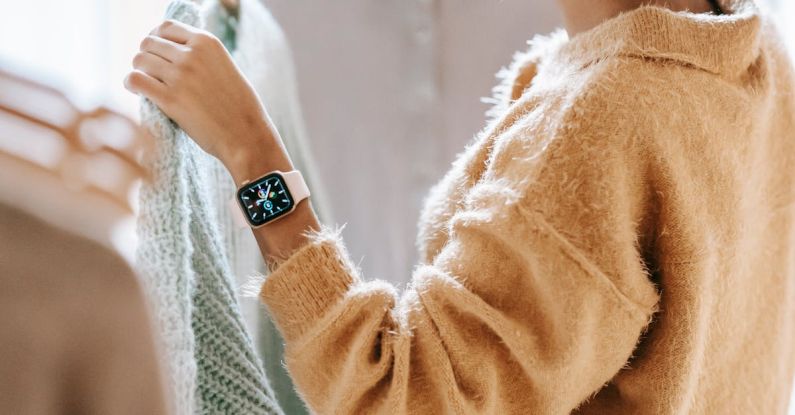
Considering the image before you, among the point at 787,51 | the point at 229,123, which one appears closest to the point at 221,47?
the point at 229,123

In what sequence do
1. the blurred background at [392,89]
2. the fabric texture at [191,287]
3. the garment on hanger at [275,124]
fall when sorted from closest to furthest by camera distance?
the fabric texture at [191,287] < the garment on hanger at [275,124] < the blurred background at [392,89]

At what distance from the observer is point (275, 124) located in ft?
2.65

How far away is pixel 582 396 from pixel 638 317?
8cm

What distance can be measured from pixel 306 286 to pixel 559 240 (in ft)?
0.63

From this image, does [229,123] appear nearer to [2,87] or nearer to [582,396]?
[2,87]

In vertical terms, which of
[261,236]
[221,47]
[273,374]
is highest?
[221,47]

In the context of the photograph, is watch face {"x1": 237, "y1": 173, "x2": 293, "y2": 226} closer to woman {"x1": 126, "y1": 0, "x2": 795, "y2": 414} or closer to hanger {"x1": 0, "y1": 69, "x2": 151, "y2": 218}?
woman {"x1": 126, "y1": 0, "x2": 795, "y2": 414}

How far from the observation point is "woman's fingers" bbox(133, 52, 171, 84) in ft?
1.81

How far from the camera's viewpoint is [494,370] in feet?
1.93

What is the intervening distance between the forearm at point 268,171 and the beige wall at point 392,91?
62cm

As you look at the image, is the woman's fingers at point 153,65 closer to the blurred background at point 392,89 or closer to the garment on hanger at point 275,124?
the garment on hanger at point 275,124

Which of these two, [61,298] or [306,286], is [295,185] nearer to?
[306,286]

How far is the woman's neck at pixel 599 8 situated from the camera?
0.66 metres

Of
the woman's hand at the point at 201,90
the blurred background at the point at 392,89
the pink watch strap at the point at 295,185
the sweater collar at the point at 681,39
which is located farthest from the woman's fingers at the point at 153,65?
the blurred background at the point at 392,89
